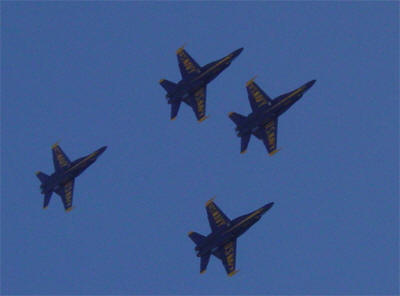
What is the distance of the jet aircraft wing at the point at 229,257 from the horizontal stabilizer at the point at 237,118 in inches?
711

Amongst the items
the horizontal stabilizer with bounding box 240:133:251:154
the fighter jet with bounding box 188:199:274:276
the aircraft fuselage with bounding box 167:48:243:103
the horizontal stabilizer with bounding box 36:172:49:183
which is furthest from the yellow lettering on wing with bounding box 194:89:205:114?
the horizontal stabilizer with bounding box 36:172:49:183

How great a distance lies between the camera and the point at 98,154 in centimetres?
12512

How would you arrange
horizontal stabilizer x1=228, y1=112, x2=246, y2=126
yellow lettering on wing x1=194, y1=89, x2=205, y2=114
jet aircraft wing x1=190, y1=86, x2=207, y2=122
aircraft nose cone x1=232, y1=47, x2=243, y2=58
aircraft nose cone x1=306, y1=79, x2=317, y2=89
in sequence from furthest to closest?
yellow lettering on wing x1=194, y1=89, x2=205, y2=114 < jet aircraft wing x1=190, y1=86, x2=207, y2=122 < aircraft nose cone x1=232, y1=47, x2=243, y2=58 < horizontal stabilizer x1=228, y1=112, x2=246, y2=126 < aircraft nose cone x1=306, y1=79, x2=317, y2=89

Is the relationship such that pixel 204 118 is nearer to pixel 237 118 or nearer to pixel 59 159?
pixel 237 118

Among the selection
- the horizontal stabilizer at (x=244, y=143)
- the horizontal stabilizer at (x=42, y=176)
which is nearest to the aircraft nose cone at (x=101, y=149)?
the horizontal stabilizer at (x=42, y=176)

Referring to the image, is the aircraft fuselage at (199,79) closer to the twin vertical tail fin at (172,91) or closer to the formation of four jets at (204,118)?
the formation of four jets at (204,118)

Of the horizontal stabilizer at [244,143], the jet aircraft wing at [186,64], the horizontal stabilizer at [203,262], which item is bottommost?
the horizontal stabilizer at [203,262]

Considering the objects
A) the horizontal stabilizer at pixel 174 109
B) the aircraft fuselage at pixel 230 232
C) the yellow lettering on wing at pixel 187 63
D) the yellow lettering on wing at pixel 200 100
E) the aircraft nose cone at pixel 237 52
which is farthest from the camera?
the yellow lettering on wing at pixel 187 63

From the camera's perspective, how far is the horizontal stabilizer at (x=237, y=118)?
11975 cm

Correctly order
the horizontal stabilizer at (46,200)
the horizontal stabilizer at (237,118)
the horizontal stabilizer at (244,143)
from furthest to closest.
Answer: the horizontal stabilizer at (46,200) → the horizontal stabilizer at (237,118) → the horizontal stabilizer at (244,143)

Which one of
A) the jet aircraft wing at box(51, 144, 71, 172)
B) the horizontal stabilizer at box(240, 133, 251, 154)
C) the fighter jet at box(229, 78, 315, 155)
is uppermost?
the jet aircraft wing at box(51, 144, 71, 172)

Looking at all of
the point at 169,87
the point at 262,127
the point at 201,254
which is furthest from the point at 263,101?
the point at 201,254

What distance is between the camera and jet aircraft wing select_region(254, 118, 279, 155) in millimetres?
120375

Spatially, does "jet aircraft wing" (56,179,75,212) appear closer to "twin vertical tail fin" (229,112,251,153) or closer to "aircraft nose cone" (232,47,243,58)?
"twin vertical tail fin" (229,112,251,153)
